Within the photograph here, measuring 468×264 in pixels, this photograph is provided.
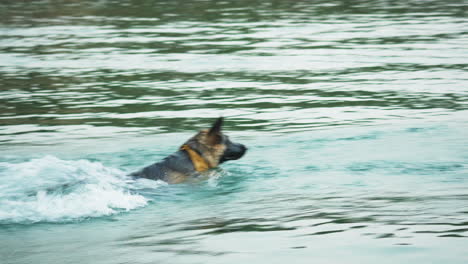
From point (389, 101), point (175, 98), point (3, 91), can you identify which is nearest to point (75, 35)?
point (3, 91)

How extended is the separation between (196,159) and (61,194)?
72.0 inches

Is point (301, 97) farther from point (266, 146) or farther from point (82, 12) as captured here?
point (82, 12)

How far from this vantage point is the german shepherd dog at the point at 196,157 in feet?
32.8

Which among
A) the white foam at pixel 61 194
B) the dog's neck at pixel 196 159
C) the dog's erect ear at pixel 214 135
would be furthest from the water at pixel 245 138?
the dog's erect ear at pixel 214 135

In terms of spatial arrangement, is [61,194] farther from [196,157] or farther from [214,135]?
[214,135]

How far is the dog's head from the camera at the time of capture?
34.3ft

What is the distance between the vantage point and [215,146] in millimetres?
10609

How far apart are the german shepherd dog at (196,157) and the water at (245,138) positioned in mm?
175

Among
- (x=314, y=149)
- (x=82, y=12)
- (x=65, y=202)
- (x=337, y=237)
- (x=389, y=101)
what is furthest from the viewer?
(x=82, y=12)

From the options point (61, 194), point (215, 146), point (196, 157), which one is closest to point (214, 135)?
point (215, 146)

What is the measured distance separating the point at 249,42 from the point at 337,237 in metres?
14.6

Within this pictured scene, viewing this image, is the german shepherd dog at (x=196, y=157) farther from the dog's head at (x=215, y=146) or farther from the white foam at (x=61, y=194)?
the white foam at (x=61, y=194)

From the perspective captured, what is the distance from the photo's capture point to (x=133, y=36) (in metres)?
23.7

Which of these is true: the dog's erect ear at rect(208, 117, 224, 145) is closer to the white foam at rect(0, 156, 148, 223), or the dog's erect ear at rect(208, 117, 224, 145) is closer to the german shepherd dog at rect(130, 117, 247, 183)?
the german shepherd dog at rect(130, 117, 247, 183)
